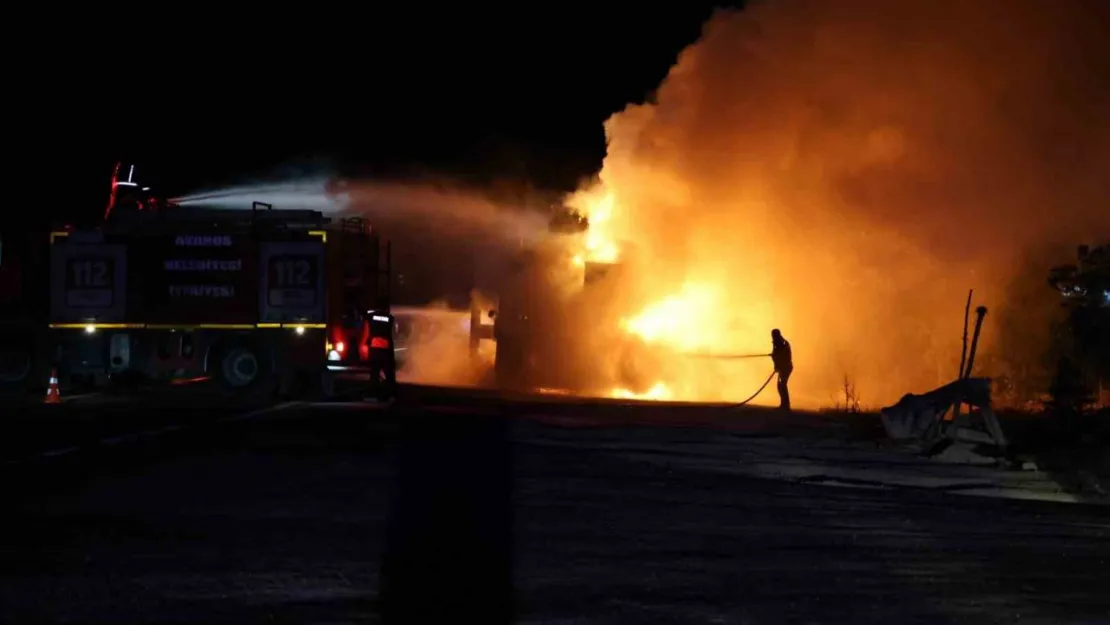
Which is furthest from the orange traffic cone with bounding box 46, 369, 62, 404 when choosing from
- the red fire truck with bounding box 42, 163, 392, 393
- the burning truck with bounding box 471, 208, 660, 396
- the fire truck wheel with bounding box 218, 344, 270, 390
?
the burning truck with bounding box 471, 208, 660, 396

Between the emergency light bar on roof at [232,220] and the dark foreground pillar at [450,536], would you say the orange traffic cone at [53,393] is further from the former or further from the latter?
the dark foreground pillar at [450,536]

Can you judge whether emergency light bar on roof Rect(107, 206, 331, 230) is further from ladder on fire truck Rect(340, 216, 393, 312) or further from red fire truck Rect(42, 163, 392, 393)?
ladder on fire truck Rect(340, 216, 393, 312)

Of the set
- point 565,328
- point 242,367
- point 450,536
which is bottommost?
point 450,536

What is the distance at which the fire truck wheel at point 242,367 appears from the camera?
26.2m

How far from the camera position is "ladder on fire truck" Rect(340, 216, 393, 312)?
27395mm

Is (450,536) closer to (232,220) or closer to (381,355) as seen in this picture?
(381,355)

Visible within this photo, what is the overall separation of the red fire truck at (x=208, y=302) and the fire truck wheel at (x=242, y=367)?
0.06 feet

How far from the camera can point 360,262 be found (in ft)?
91.6

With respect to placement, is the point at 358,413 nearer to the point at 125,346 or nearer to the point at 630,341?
the point at 125,346

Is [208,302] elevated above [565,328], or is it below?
above

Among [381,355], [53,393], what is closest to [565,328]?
[381,355]

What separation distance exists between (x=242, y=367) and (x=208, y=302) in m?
1.31

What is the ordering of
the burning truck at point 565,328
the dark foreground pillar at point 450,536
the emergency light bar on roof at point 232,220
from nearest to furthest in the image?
the dark foreground pillar at point 450,536 → the emergency light bar on roof at point 232,220 → the burning truck at point 565,328

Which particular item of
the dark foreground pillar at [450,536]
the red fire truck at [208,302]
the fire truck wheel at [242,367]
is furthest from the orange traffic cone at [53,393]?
the dark foreground pillar at [450,536]
